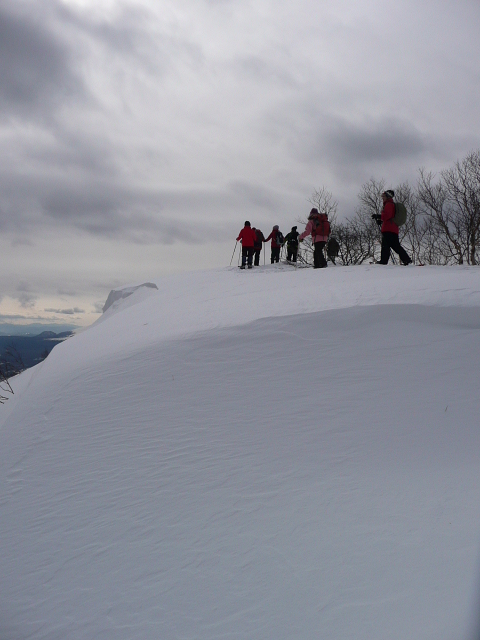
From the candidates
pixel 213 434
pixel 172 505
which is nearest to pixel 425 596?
pixel 172 505

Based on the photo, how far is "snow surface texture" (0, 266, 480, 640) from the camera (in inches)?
83.0

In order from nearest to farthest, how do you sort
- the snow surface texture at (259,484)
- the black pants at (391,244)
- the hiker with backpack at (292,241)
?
the snow surface texture at (259,484) → the black pants at (391,244) → the hiker with backpack at (292,241)

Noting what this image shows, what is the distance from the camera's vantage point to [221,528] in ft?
8.20

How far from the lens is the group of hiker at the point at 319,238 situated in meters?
8.99

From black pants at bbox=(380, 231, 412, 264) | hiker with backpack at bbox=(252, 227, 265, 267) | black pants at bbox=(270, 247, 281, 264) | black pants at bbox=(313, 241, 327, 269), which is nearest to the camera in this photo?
black pants at bbox=(380, 231, 412, 264)

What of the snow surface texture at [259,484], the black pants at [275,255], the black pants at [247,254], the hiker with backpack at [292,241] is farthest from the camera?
the black pants at [275,255]

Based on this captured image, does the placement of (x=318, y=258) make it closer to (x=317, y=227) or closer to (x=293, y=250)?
(x=317, y=227)

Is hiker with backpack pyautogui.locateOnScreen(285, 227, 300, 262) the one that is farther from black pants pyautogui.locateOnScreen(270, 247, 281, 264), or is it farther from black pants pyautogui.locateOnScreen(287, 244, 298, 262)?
black pants pyautogui.locateOnScreen(270, 247, 281, 264)

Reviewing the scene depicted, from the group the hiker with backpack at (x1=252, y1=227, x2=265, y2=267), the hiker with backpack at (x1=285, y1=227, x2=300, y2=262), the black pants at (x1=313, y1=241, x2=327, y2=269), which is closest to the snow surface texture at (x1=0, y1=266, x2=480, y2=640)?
the black pants at (x1=313, y1=241, x2=327, y2=269)

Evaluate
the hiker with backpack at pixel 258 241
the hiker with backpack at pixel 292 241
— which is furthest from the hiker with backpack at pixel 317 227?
the hiker with backpack at pixel 258 241

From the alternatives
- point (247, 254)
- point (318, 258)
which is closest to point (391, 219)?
point (318, 258)

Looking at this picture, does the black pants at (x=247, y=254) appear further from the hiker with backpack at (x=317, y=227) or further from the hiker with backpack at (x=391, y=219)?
the hiker with backpack at (x=391, y=219)

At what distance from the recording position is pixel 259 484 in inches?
109

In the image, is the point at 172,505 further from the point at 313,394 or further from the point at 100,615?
the point at 313,394
